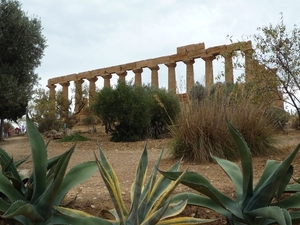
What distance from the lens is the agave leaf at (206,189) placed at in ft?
7.02

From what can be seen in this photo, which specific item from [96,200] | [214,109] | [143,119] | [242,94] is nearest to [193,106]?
[214,109]

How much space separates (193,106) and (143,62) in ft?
86.5

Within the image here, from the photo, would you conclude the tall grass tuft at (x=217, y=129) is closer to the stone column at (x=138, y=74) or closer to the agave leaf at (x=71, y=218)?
the agave leaf at (x=71, y=218)

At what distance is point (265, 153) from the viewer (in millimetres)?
8242

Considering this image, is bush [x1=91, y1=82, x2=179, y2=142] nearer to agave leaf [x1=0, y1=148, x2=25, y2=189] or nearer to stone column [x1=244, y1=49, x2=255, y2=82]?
stone column [x1=244, y1=49, x2=255, y2=82]

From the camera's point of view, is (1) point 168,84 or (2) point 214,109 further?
(1) point 168,84

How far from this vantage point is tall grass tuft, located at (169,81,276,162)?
7555mm

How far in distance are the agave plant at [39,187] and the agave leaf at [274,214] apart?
0.84 metres

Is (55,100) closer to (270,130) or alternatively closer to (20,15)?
(20,15)

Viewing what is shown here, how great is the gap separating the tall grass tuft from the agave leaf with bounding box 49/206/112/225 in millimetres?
5464

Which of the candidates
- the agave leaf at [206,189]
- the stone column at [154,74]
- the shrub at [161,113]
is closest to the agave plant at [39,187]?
the agave leaf at [206,189]

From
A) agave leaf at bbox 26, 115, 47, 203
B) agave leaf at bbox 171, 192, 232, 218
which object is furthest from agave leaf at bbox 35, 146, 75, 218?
agave leaf at bbox 171, 192, 232, 218

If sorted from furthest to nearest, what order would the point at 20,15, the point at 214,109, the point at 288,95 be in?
the point at 20,15, the point at 288,95, the point at 214,109

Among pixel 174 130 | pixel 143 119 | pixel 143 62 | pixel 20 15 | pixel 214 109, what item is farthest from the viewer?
pixel 143 62
